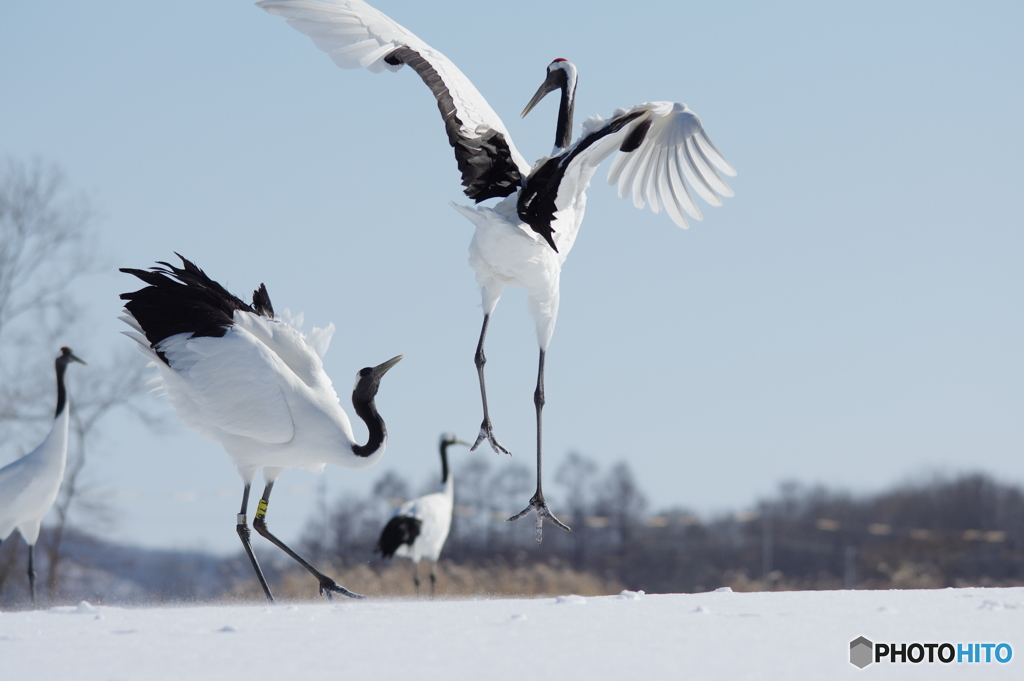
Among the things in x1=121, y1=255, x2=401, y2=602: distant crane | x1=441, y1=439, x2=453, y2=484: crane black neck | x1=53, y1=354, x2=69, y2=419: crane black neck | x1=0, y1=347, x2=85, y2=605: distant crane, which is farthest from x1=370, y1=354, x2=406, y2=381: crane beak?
x1=441, y1=439, x2=453, y2=484: crane black neck

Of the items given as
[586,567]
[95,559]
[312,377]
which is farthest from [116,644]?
[586,567]

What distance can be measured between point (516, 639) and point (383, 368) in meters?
2.77

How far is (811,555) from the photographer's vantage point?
32.7 metres

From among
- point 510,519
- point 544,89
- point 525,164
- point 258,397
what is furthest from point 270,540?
point 544,89

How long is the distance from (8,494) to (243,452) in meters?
4.03

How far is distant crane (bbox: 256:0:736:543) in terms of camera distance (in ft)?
19.7

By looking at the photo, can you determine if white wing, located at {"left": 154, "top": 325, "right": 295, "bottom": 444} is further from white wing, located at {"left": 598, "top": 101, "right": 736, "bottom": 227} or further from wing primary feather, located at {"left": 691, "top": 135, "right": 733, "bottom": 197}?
wing primary feather, located at {"left": 691, "top": 135, "right": 733, "bottom": 197}

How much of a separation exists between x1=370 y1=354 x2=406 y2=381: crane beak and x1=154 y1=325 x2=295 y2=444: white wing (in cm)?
54

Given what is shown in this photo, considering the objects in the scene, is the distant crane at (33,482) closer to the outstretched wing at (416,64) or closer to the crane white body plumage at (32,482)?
the crane white body plumage at (32,482)

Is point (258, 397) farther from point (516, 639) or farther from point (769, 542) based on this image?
point (769, 542)

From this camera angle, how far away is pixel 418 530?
1333 cm

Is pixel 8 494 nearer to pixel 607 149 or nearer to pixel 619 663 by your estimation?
pixel 607 149

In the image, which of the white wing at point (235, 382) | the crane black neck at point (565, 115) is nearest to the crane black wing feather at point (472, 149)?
the crane black neck at point (565, 115)

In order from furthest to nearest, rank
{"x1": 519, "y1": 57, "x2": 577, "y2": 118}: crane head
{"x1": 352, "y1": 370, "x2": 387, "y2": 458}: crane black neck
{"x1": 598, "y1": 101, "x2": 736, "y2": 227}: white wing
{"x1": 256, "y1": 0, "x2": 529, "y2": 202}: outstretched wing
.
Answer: {"x1": 519, "y1": 57, "x2": 577, "y2": 118}: crane head → {"x1": 598, "y1": 101, "x2": 736, "y2": 227}: white wing → {"x1": 256, "y1": 0, "x2": 529, "y2": 202}: outstretched wing → {"x1": 352, "y1": 370, "x2": 387, "y2": 458}: crane black neck
